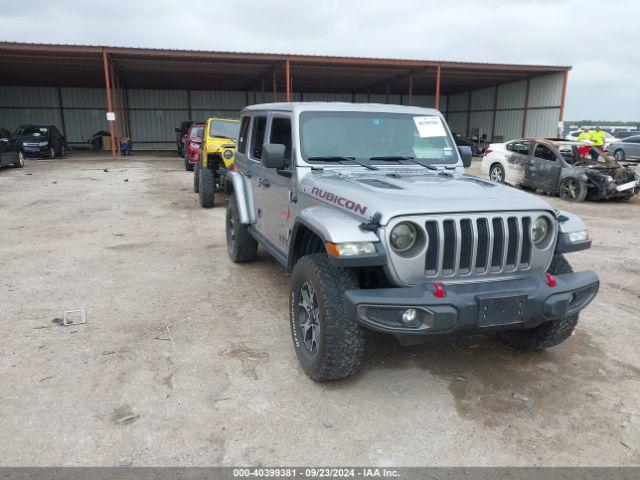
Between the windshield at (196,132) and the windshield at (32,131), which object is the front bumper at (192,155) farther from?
the windshield at (32,131)

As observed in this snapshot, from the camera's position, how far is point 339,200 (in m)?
3.42

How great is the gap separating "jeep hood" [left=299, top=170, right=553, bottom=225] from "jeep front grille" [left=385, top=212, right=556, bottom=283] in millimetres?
61

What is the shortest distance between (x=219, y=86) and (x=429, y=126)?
93.2 ft

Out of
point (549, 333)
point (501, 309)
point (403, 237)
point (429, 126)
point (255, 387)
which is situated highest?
point (429, 126)

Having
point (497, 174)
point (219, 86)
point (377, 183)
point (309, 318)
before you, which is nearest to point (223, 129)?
point (497, 174)

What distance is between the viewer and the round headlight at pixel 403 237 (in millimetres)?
3010

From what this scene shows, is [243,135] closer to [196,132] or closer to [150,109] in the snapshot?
[196,132]

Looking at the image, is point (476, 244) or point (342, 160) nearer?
point (476, 244)

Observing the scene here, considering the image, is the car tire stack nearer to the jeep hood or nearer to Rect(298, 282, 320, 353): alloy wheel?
the jeep hood

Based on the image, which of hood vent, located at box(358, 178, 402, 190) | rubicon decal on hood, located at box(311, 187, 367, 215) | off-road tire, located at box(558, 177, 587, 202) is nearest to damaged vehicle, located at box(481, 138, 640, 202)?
off-road tire, located at box(558, 177, 587, 202)

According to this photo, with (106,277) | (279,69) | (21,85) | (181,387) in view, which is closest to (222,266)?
(106,277)

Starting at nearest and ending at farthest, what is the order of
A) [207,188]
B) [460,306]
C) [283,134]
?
[460,306]
[283,134]
[207,188]

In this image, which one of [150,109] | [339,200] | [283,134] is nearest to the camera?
[339,200]

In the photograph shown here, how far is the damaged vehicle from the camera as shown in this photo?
11.6 m
